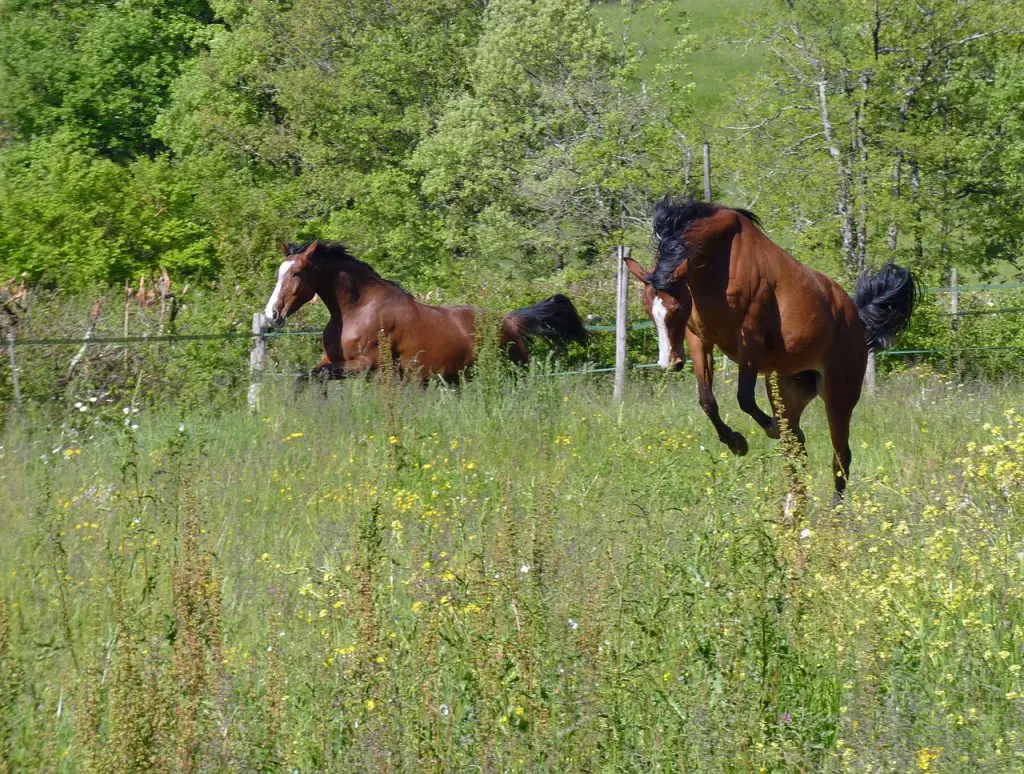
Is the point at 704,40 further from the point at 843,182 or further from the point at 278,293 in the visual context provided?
the point at 278,293

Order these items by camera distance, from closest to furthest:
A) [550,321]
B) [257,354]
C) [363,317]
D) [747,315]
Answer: [747,315] < [363,317] < [257,354] < [550,321]

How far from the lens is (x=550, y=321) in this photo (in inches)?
590

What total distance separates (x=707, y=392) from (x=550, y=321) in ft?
21.5

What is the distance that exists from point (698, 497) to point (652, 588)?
2720 mm

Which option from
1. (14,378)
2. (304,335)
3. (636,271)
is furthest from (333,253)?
(636,271)

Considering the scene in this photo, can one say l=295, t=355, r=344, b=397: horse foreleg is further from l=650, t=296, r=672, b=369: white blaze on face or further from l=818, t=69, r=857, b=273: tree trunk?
l=818, t=69, r=857, b=273: tree trunk

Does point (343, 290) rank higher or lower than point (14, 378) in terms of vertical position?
higher

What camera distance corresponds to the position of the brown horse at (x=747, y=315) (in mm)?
8266

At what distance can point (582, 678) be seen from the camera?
3826 millimetres

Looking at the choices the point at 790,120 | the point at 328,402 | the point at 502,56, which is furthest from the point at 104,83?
the point at 328,402

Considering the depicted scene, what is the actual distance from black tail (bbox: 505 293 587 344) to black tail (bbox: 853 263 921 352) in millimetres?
5279

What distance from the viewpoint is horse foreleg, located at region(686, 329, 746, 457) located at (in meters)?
8.54

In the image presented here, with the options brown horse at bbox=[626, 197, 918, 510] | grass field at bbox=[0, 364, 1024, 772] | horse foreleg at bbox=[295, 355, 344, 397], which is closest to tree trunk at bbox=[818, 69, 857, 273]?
horse foreleg at bbox=[295, 355, 344, 397]

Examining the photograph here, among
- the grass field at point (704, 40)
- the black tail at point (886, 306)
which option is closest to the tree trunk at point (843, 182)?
the grass field at point (704, 40)
